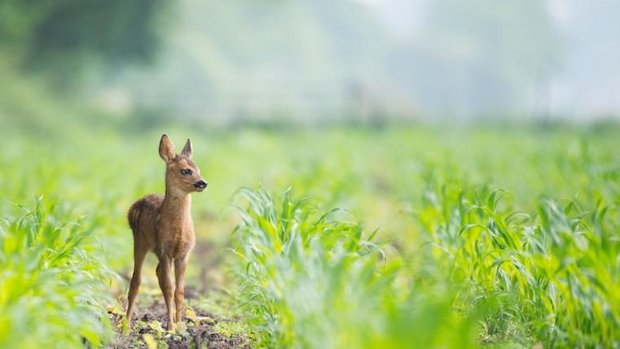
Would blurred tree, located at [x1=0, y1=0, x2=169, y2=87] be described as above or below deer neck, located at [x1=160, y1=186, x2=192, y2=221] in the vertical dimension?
above

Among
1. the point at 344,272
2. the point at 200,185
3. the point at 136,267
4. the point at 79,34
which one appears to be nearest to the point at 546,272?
the point at 344,272

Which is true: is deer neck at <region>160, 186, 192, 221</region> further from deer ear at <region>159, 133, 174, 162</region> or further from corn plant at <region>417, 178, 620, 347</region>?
corn plant at <region>417, 178, 620, 347</region>

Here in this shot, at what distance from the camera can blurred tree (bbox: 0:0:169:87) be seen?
20.3 metres


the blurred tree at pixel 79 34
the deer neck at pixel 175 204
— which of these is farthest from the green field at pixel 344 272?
the blurred tree at pixel 79 34

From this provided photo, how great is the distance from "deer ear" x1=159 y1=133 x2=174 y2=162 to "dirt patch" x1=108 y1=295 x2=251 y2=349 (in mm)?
944

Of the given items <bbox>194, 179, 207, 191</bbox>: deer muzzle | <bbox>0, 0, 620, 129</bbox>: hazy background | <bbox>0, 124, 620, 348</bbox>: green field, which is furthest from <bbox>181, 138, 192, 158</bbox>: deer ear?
<bbox>0, 0, 620, 129</bbox>: hazy background

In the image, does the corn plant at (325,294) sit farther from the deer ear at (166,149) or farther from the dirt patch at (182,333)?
the deer ear at (166,149)

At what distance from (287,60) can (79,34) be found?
3248 cm

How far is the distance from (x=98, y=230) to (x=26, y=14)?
14.5 meters

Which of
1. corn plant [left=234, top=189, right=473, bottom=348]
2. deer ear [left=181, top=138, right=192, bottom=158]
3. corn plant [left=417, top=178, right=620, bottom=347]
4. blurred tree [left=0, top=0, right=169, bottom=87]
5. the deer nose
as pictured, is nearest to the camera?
corn plant [left=234, top=189, right=473, bottom=348]

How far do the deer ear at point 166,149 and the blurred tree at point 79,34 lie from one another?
1636cm

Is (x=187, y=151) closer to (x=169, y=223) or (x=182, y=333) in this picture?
(x=169, y=223)

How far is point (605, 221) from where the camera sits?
6.11 metres

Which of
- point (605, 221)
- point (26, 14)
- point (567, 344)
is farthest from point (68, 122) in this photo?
point (567, 344)
